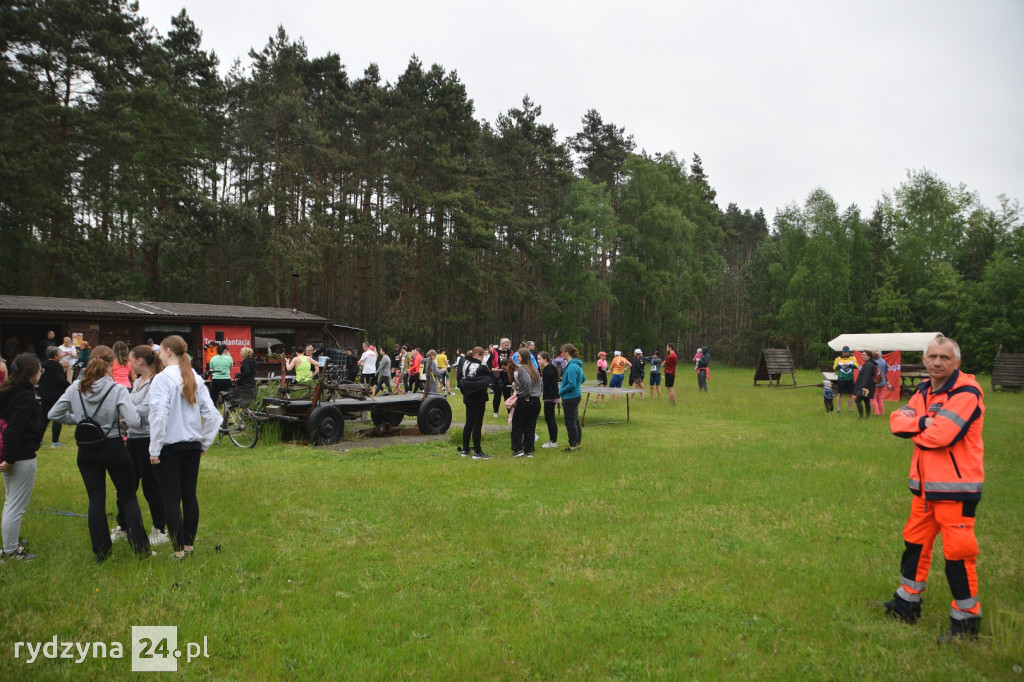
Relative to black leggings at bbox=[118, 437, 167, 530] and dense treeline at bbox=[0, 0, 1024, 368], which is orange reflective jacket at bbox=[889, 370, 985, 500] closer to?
black leggings at bbox=[118, 437, 167, 530]

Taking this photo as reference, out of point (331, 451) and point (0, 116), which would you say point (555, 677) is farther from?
point (0, 116)

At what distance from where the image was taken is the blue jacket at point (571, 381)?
32.7ft

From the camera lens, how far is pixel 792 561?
16.4ft

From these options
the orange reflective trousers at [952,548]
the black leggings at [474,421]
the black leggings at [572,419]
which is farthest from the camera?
the black leggings at [572,419]

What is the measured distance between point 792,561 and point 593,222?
40.0 m

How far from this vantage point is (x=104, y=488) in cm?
476

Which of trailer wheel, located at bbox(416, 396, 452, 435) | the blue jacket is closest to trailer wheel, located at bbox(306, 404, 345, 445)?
trailer wheel, located at bbox(416, 396, 452, 435)

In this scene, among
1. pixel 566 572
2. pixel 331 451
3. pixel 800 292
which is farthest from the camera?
pixel 800 292

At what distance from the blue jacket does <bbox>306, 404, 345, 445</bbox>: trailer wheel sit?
4.18m

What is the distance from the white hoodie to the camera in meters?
4.70

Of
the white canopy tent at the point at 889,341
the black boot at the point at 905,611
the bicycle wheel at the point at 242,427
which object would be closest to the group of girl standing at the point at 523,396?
the bicycle wheel at the point at 242,427

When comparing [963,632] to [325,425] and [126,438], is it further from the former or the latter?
[325,425]

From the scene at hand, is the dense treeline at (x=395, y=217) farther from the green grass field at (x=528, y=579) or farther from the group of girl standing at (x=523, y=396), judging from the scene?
→ the green grass field at (x=528, y=579)

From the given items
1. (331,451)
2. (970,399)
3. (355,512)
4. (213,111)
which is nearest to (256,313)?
(213,111)
